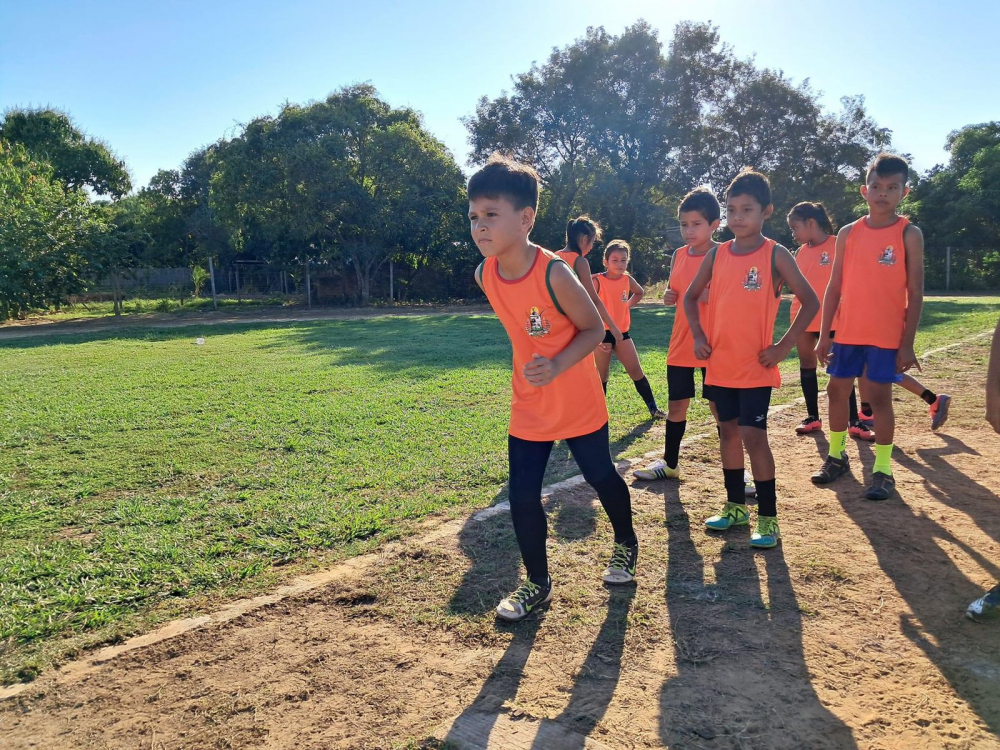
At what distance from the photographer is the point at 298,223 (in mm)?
27094

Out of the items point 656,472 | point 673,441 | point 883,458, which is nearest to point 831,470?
point 883,458

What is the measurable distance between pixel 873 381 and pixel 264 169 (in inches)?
1029

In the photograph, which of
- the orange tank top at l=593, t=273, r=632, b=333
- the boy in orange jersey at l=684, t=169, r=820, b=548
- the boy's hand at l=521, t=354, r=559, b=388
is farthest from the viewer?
the orange tank top at l=593, t=273, r=632, b=333

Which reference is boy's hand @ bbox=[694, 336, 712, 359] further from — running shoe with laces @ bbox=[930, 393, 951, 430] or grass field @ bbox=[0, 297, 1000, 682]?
running shoe with laces @ bbox=[930, 393, 951, 430]

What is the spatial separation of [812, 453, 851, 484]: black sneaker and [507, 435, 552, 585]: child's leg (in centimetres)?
254

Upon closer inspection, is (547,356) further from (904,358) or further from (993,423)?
(904,358)

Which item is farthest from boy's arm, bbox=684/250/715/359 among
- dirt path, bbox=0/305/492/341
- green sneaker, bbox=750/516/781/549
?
dirt path, bbox=0/305/492/341

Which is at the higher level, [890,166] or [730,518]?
[890,166]

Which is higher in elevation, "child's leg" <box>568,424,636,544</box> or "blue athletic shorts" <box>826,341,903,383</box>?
"blue athletic shorts" <box>826,341,903,383</box>

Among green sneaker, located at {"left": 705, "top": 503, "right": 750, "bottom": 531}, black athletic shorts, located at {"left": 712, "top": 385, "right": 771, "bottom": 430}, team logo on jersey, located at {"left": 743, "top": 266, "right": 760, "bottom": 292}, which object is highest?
team logo on jersey, located at {"left": 743, "top": 266, "right": 760, "bottom": 292}

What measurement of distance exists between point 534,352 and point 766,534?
1.69 meters

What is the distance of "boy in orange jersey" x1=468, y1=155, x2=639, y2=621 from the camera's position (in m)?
2.83

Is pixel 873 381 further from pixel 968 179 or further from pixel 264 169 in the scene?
pixel 968 179

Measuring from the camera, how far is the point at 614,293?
6.79 meters
